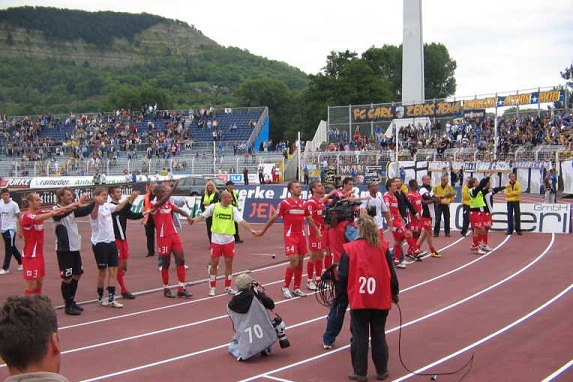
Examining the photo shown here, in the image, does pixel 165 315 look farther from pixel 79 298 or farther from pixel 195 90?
pixel 195 90

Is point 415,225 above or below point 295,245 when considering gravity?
below

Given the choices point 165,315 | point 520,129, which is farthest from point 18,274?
point 520,129

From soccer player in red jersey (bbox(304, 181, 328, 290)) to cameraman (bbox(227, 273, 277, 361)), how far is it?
3662 mm

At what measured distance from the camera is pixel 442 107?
1849 inches

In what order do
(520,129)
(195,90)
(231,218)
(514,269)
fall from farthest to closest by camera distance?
1. (195,90)
2. (520,129)
3. (514,269)
4. (231,218)

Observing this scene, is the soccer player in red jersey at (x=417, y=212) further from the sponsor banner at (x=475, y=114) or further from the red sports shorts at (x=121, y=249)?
the sponsor banner at (x=475, y=114)

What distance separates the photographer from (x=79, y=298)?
12406mm

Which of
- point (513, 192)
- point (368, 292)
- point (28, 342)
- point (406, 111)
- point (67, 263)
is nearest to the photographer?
point (28, 342)

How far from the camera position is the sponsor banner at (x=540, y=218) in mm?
20531

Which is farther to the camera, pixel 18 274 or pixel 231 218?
pixel 18 274

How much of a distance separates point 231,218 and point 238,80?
14112 cm

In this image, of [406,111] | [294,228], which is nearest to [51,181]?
[406,111]

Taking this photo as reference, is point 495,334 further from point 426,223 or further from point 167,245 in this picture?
point 426,223

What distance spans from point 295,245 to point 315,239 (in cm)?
61
